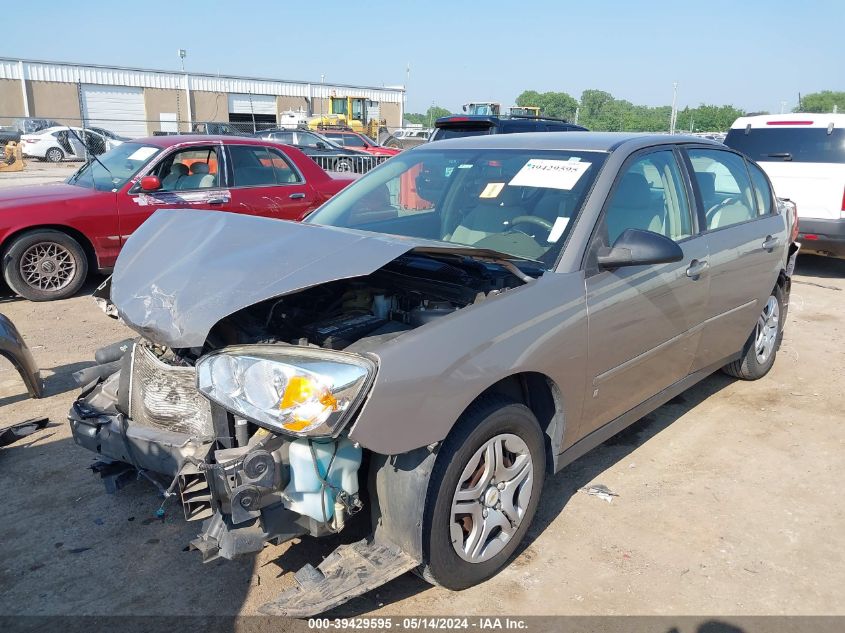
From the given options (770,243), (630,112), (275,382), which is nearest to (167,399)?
(275,382)

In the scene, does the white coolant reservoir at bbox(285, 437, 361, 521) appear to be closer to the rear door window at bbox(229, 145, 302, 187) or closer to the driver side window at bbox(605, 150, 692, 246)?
the driver side window at bbox(605, 150, 692, 246)

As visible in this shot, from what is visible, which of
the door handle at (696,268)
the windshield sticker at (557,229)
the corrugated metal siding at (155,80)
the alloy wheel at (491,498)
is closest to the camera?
the alloy wheel at (491,498)

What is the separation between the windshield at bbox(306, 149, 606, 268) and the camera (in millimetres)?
3211

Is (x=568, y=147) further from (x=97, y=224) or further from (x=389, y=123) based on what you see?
(x=389, y=123)

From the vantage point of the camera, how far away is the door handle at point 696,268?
3.60 meters

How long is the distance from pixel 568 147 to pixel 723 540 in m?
2.09

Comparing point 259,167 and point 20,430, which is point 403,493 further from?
point 259,167

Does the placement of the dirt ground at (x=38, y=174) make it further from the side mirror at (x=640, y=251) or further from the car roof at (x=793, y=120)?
the side mirror at (x=640, y=251)

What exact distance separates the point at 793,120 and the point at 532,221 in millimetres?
7210

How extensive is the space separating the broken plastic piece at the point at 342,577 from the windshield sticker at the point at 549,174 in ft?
6.21

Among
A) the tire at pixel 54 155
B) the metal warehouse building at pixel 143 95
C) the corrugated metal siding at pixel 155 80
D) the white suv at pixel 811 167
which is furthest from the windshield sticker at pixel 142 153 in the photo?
the corrugated metal siding at pixel 155 80

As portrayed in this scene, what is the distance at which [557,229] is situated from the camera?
10.3ft

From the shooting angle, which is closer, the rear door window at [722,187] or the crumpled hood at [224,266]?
the crumpled hood at [224,266]

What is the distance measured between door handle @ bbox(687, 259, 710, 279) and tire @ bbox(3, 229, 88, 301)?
6.21m
